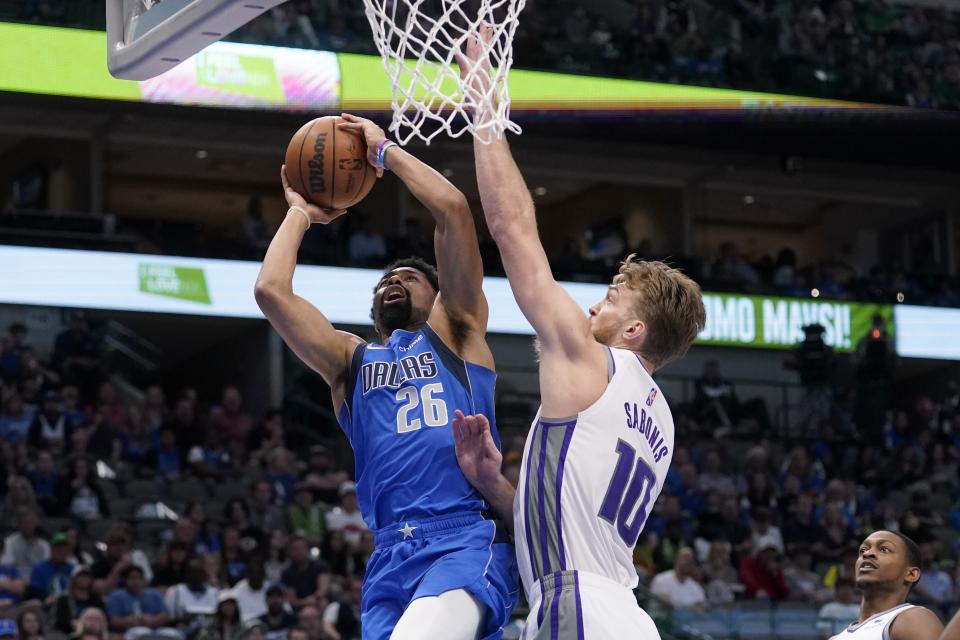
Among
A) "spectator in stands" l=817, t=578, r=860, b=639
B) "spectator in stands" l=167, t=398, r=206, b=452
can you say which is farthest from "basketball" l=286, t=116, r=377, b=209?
"spectator in stands" l=167, t=398, r=206, b=452

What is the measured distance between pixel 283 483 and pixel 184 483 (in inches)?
35.7

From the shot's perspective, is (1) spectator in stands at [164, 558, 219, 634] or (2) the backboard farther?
(1) spectator in stands at [164, 558, 219, 634]

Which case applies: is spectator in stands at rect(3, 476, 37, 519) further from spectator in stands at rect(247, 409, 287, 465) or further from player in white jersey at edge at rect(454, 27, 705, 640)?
player in white jersey at edge at rect(454, 27, 705, 640)

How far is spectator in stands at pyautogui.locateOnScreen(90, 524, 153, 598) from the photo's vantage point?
33.6ft

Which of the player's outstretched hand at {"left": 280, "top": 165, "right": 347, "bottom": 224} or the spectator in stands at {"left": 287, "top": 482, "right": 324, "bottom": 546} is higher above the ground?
the player's outstretched hand at {"left": 280, "top": 165, "right": 347, "bottom": 224}

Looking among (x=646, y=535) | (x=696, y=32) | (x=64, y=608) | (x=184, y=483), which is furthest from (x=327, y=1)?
(x=64, y=608)

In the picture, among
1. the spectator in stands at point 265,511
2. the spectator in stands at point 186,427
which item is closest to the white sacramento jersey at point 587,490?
the spectator in stands at point 265,511

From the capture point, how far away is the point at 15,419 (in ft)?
44.8

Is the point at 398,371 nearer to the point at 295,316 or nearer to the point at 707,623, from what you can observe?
the point at 295,316

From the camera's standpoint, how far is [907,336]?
20125 mm

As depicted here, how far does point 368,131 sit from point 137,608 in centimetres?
644

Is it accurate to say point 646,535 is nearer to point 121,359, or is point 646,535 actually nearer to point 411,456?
point 121,359

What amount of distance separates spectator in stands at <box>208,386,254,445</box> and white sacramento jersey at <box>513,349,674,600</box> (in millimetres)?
11363

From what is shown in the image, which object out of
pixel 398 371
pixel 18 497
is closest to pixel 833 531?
pixel 18 497
